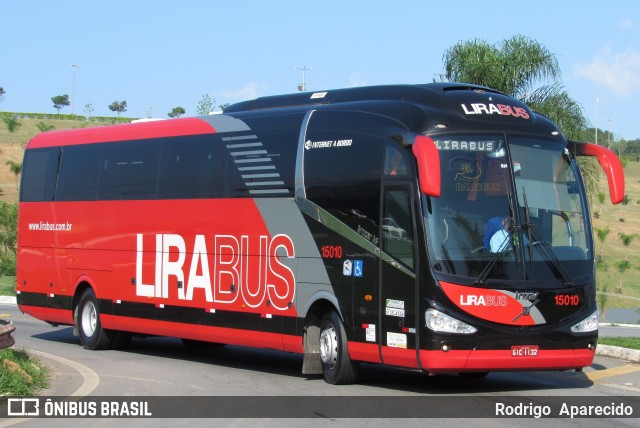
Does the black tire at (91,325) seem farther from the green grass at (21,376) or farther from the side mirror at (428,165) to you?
the side mirror at (428,165)

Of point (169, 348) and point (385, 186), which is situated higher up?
point (385, 186)

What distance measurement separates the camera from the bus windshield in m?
12.6

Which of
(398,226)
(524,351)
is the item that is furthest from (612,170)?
(398,226)

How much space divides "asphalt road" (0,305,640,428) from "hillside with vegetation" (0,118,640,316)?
1779 cm

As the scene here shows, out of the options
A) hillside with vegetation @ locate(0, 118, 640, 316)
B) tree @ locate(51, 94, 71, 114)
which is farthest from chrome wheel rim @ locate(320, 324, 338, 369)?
tree @ locate(51, 94, 71, 114)

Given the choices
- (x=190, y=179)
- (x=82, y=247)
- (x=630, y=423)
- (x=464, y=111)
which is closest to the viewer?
(x=630, y=423)

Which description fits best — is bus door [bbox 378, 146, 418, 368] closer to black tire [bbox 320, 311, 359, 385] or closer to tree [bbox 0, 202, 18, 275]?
black tire [bbox 320, 311, 359, 385]

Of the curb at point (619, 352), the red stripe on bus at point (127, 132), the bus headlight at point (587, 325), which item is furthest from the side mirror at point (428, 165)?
the curb at point (619, 352)

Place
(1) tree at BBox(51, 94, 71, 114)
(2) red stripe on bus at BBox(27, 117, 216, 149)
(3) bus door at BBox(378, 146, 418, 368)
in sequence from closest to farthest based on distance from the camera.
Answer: (3) bus door at BBox(378, 146, 418, 368) → (2) red stripe on bus at BBox(27, 117, 216, 149) → (1) tree at BBox(51, 94, 71, 114)

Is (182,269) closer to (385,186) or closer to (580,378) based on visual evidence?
(385,186)

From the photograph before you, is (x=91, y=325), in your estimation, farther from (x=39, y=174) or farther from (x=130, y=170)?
(x=39, y=174)

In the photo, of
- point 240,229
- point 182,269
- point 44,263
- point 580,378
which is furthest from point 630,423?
point 44,263

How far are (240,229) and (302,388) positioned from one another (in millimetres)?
3310

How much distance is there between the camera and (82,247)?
20141 millimetres
